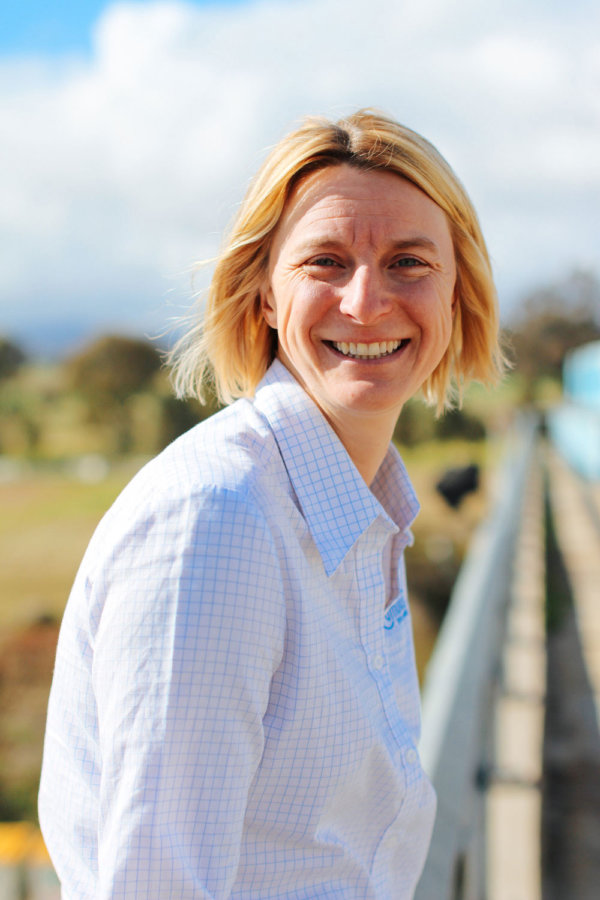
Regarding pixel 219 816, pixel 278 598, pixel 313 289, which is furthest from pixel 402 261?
pixel 219 816

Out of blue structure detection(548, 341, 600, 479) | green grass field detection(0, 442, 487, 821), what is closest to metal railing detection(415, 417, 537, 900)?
green grass field detection(0, 442, 487, 821)

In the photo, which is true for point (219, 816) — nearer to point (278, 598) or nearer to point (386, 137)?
point (278, 598)

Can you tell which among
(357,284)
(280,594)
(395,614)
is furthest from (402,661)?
(357,284)

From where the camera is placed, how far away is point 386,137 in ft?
4.56

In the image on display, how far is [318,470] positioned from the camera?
1.30 meters

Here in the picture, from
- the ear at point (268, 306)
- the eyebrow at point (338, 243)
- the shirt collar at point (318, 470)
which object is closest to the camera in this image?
the shirt collar at point (318, 470)

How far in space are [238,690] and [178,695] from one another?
0.26 ft

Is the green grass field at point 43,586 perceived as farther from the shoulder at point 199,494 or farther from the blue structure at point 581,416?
the shoulder at point 199,494

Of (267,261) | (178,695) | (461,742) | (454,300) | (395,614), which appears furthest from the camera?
(461,742)

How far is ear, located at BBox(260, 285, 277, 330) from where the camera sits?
1.54m

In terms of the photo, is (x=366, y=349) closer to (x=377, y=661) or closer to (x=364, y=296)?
(x=364, y=296)

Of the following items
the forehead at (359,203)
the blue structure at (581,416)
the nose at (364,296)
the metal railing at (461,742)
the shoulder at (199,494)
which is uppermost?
the blue structure at (581,416)

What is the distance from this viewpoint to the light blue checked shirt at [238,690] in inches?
38.9

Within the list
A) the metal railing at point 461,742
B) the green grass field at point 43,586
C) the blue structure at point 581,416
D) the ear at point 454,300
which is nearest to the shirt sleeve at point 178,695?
the metal railing at point 461,742
